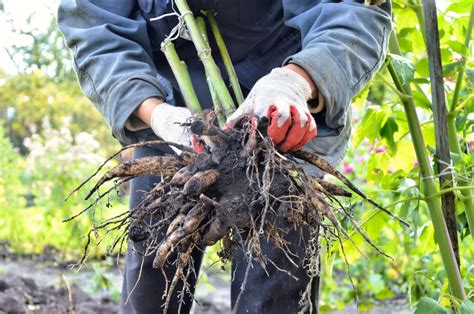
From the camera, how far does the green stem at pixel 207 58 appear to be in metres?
1.79

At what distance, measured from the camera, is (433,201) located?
2156 mm

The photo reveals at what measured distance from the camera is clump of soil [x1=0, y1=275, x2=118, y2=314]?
325 cm

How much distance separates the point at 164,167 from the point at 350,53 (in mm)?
515

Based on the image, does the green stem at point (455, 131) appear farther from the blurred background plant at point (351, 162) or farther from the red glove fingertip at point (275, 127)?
the red glove fingertip at point (275, 127)

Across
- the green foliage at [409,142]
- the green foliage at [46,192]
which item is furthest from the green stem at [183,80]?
the green foliage at [46,192]

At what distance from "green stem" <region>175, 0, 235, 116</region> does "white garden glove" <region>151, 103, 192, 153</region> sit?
10 cm

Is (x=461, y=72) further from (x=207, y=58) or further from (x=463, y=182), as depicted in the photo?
(x=207, y=58)

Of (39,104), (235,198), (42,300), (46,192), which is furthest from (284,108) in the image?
(39,104)

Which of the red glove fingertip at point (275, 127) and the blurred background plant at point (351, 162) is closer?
the red glove fingertip at point (275, 127)

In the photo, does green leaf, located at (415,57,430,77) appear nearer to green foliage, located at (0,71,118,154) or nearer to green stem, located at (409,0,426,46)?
green stem, located at (409,0,426,46)

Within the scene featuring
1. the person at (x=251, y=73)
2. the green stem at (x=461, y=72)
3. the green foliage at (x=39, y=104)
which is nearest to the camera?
the person at (x=251, y=73)

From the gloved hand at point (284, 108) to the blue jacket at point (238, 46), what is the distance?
56mm

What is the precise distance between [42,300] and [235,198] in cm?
251

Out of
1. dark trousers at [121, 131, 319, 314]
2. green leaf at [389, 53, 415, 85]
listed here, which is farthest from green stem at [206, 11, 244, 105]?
green leaf at [389, 53, 415, 85]
